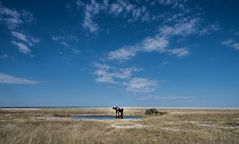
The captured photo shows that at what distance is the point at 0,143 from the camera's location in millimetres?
6730

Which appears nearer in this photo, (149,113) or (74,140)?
(74,140)

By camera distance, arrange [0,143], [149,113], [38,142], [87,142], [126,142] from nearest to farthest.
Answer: [0,143]
[38,142]
[87,142]
[126,142]
[149,113]

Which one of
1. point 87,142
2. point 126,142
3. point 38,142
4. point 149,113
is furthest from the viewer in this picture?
point 149,113

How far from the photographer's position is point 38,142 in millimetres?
7367

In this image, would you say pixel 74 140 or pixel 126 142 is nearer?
pixel 74 140

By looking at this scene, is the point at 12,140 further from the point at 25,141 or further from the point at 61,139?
the point at 61,139

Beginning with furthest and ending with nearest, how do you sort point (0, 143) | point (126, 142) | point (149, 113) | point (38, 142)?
point (149, 113), point (126, 142), point (38, 142), point (0, 143)

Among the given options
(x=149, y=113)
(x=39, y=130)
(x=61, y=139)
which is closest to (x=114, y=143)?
(x=61, y=139)

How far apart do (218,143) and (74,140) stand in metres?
5.12

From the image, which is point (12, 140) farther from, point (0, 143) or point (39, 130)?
point (39, 130)

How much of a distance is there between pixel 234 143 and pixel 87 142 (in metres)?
5.32

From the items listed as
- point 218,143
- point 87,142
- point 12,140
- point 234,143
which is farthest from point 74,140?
point 234,143

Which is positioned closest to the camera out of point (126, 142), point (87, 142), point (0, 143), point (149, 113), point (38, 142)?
point (0, 143)

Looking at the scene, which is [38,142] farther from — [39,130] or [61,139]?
[39,130]
